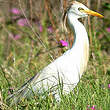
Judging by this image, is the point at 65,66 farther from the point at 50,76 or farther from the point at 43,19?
the point at 43,19

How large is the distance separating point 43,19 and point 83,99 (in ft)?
11.7

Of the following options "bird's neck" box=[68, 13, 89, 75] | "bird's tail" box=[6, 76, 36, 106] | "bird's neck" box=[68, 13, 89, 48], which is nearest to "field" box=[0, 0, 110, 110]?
"bird's tail" box=[6, 76, 36, 106]

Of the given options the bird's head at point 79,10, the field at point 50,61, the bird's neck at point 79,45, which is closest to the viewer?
the field at point 50,61

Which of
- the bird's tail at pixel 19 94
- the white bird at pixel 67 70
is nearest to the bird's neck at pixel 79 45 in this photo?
the white bird at pixel 67 70

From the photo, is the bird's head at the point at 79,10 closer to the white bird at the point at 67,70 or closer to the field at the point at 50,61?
the white bird at the point at 67,70

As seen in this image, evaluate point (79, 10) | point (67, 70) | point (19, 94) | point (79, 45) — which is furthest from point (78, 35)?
→ point (19, 94)

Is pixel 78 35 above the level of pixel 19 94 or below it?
above

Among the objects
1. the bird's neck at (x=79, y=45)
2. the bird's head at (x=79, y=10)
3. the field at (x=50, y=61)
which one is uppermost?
the bird's head at (x=79, y=10)

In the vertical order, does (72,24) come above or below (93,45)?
above

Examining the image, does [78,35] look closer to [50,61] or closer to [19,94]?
[50,61]

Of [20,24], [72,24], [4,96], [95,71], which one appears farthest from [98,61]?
[20,24]

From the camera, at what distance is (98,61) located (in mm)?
4906

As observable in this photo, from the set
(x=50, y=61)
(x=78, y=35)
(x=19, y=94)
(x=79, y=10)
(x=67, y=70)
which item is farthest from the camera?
(x=50, y=61)

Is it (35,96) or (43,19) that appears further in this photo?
(43,19)
